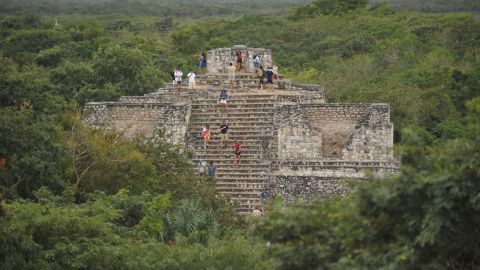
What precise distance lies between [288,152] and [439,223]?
13.6m

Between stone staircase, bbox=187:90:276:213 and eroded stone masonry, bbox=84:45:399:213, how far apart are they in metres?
0.02

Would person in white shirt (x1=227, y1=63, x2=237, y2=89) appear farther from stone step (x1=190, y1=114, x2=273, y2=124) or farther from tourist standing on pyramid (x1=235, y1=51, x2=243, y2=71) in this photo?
stone step (x1=190, y1=114, x2=273, y2=124)

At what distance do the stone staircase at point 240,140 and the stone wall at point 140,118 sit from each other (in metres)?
0.36

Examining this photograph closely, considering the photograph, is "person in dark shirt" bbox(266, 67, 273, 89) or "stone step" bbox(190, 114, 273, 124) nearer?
"stone step" bbox(190, 114, 273, 124)

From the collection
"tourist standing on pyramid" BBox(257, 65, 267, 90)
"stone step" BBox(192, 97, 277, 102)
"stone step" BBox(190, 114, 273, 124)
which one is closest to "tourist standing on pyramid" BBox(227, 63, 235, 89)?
"tourist standing on pyramid" BBox(257, 65, 267, 90)

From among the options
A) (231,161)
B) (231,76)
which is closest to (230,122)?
(231,161)

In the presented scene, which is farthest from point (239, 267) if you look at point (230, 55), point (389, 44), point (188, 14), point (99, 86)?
point (188, 14)

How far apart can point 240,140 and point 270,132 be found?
0.69m

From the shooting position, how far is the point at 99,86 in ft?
120

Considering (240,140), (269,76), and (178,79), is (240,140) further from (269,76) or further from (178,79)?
(178,79)

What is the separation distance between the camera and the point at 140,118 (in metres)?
26.4

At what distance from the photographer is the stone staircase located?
24031 mm

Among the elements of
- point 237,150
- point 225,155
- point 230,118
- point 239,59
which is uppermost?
point 239,59

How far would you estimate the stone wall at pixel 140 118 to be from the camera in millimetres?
25609
